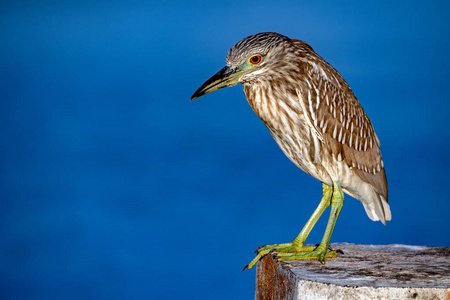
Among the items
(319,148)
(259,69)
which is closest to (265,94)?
(259,69)

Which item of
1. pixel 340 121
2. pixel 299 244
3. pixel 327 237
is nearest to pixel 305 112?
pixel 340 121

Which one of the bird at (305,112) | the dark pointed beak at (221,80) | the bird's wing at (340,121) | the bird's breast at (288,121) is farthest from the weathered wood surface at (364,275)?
the dark pointed beak at (221,80)

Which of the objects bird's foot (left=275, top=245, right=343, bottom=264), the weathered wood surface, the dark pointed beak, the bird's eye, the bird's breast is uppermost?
the bird's eye

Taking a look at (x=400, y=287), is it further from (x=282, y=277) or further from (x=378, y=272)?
(x=282, y=277)

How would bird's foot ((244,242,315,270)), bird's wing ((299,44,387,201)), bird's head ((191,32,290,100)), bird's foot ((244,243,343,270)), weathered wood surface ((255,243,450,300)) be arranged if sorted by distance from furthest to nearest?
1. bird's foot ((244,242,315,270))
2. bird's foot ((244,243,343,270))
3. bird's wing ((299,44,387,201))
4. bird's head ((191,32,290,100))
5. weathered wood surface ((255,243,450,300))

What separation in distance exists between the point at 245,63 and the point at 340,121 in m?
0.75

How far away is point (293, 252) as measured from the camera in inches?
161

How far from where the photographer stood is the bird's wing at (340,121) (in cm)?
383

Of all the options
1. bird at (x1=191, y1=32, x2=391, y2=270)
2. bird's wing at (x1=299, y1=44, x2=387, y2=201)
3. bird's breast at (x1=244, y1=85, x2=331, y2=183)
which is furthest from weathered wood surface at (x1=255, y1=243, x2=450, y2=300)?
bird's breast at (x1=244, y1=85, x2=331, y2=183)

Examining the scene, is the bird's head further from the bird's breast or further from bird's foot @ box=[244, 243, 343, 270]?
bird's foot @ box=[244, 243, 343, 270]

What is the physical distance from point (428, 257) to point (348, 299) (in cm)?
114

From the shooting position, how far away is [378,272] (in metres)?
3.62

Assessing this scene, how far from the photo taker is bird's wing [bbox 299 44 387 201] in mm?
3827

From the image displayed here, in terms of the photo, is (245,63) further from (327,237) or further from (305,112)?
(327,237)
